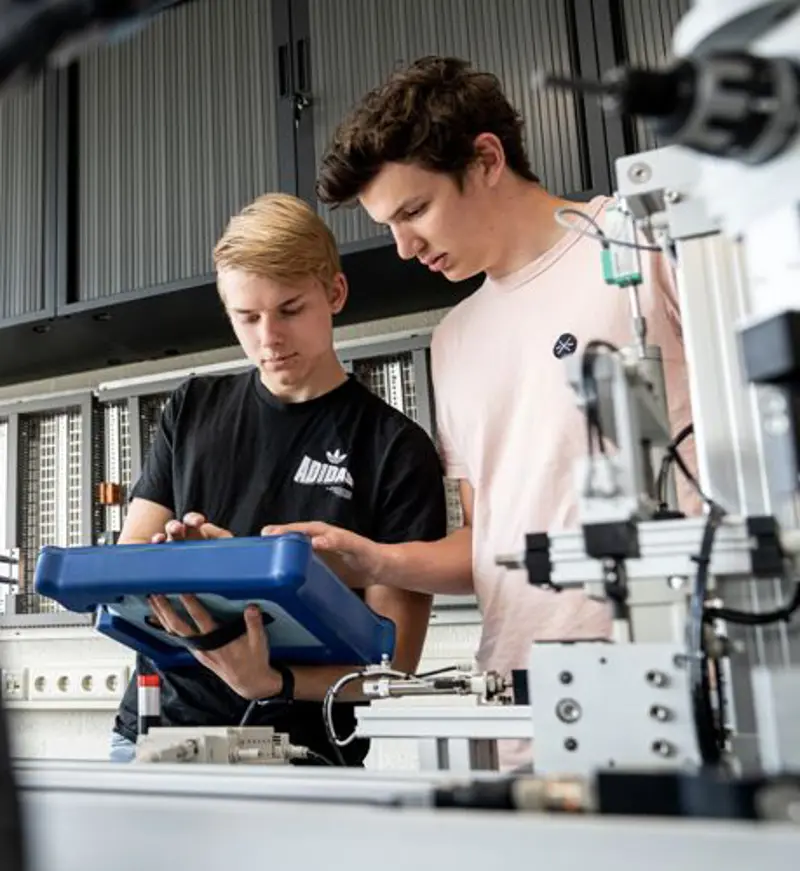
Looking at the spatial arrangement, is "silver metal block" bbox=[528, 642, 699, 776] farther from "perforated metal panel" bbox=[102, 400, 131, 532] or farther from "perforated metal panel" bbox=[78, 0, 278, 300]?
"perforated metal panel" bbox=[102, 400, 131, 532]

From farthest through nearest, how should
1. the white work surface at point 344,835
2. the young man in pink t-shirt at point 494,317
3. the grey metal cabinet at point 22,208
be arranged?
the grey metal cabinet at point 22,208 → the young man in pink t-shirt at point 494,317 → the white work surface at point 344,835

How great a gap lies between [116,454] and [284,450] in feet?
3.63

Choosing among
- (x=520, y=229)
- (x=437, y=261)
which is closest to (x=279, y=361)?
(x=437, y=261)

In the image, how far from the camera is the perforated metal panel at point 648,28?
176 centimetres

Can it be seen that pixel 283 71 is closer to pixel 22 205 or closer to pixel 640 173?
pixel 22 205

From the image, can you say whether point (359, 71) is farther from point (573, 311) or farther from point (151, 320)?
point (573, 311)

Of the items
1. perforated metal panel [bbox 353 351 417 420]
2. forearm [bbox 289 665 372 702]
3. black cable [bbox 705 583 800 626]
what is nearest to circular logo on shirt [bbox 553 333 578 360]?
forearm [bbox 289 665 372 702]

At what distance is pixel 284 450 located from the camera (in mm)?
1346

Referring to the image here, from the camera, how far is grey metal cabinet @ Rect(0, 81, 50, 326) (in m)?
2.25

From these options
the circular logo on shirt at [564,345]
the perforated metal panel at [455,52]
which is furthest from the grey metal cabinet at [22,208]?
the circular logo on shirt at [564,345]

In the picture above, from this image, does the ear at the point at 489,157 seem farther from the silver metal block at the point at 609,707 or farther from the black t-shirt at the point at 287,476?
the silver metal block at the point at 609,707

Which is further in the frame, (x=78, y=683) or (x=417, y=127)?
(x=78, y=683)

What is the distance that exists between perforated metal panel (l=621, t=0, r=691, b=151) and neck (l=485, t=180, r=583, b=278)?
1.46 feet

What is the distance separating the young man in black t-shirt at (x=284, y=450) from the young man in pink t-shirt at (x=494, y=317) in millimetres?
72
